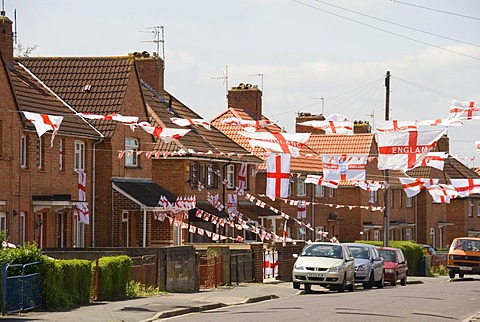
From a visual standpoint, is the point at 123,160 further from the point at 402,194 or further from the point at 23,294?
the point at 402,194

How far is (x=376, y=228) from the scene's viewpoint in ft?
224

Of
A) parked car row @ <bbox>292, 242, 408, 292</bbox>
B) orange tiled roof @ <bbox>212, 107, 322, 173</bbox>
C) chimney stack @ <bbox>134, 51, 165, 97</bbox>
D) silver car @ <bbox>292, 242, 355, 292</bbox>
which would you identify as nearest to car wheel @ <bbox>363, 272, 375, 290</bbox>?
parked car row @ <bbox>292, 242, 408, 292</bbox>

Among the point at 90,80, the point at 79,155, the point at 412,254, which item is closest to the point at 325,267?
the point at 79,155

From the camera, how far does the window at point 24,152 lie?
33.9 metres

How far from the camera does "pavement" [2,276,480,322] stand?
67.3 ft

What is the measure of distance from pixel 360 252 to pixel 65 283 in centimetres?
1469

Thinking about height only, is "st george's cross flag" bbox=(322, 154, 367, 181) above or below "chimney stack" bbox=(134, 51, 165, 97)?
below

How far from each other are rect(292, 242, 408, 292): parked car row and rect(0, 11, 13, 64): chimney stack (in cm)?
1345

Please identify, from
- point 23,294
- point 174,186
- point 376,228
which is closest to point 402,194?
point 376,228

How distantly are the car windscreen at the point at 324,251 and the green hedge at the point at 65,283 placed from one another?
33.4 feet

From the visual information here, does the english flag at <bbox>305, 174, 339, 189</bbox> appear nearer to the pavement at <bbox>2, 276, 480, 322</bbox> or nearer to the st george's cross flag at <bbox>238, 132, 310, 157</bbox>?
the st george's cross flag at <bbox>238, 132, 310, 157</bbox>

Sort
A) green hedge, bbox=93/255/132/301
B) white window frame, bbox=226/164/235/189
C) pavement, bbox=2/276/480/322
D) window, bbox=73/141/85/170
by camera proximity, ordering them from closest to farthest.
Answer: pavement, bbox=2/276/480/322
green hedge, bbox=93/255/132/301
window, bbox=73/141/85/170
white window frame, bbox=226/164/235/189

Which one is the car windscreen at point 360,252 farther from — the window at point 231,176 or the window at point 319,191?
the window at point 319,191

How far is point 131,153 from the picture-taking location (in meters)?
41.0
